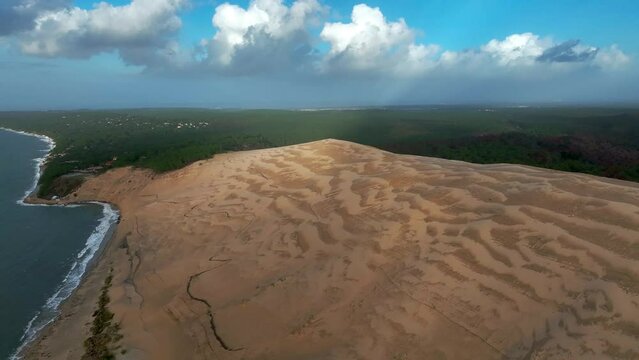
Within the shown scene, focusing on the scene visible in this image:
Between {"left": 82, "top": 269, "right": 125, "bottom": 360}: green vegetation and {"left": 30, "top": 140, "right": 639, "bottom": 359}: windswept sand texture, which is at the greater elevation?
{"left": 30, "top": 140, "right": 639, "bottom": 359}: windswept sand texture

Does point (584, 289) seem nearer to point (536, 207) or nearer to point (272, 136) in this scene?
point (536, 207)

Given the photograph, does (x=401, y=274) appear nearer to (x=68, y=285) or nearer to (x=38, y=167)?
(x=68, y=285)

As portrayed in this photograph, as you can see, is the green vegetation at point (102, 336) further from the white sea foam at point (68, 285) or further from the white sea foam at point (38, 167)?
the white sea foam at point (38, 167)

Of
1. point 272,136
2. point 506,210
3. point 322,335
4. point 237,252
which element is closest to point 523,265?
point 506,210

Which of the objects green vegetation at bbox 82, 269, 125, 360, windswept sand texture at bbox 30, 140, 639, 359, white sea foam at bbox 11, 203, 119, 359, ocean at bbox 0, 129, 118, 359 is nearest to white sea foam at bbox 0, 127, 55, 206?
ocean at bbox 0, 129, 118, 359

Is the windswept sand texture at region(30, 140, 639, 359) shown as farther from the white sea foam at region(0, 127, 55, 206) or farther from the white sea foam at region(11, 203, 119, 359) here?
the white sea foam at region(0, 127, 55, 206)
